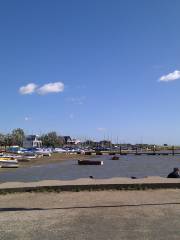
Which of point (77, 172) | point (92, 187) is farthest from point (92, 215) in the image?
point (77, 172)

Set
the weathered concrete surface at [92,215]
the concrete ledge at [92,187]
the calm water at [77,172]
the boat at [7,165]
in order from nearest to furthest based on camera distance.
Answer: the weathered concrete surface at [92,215] < the concrete ledge at [92,187] < the calm water at [77,172] < the boat at [7,165]

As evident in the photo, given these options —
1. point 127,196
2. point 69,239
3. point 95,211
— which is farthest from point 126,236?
point 127,196

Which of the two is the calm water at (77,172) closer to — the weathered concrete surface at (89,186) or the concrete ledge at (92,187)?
the weathered concrete surface at (89,186)

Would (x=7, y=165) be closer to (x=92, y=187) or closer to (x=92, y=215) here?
(x=92, y=187)

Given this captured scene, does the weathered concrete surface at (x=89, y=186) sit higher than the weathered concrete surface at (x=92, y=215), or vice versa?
Answer: the weathered concrete surface at (x=89, y=186)

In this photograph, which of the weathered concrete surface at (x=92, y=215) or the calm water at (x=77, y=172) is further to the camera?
the calm water at (x=77, y=172)

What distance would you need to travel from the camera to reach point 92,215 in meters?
10.6

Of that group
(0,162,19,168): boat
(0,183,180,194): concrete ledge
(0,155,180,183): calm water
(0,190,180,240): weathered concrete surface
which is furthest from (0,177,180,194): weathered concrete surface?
(0,162,19,168): boat

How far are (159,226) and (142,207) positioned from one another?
246 cm

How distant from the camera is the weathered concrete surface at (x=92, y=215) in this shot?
8664mm

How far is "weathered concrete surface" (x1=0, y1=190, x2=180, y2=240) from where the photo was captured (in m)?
8.66

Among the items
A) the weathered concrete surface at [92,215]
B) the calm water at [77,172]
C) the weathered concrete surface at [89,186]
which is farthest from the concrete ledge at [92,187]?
the calm water at [77,172]

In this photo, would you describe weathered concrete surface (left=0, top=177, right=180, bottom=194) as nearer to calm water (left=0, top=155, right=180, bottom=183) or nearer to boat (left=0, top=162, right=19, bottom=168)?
calm water (left=0, top=155, right=180, bottom=183)

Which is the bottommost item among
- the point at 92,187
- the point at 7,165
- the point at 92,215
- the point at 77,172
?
the point at 77,172
